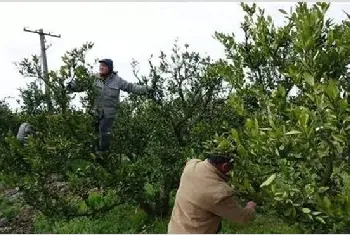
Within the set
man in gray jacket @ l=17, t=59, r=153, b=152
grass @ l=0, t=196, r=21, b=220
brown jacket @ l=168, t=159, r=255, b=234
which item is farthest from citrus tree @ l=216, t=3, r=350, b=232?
grass @ l=0, t=196, r=21, b=220

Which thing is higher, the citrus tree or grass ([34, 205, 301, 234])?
the citrus tree

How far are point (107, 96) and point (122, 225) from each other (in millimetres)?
→ 2281

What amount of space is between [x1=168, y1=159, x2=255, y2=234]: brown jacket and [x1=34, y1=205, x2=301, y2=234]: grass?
144 inches

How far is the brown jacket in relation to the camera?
4539 millimetres

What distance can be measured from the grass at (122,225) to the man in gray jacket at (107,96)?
1465 mm

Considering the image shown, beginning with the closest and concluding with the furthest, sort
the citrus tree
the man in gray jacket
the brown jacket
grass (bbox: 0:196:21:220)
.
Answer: the citrus tree < the brown jacket < the man in gray jacket < grass (bbox: 0:196:21:220)

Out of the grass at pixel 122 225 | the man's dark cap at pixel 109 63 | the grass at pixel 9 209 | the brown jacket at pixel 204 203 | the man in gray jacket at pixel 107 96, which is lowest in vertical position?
the grass at pixel 122 225

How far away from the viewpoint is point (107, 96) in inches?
332

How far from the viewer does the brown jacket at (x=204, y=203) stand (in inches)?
179

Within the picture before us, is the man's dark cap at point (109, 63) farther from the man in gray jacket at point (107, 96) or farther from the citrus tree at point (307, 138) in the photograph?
the citrus tree at point (307, 138)

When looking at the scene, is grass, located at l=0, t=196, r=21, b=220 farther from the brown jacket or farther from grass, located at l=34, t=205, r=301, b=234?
the brown jacket

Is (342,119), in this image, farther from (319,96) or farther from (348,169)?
(348,169)

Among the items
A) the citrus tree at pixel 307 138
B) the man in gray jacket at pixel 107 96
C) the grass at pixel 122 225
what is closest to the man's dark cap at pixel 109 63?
the man in gray jacket at pixel 107 96

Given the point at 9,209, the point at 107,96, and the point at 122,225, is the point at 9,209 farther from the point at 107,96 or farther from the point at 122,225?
the point at 107,96
